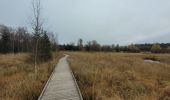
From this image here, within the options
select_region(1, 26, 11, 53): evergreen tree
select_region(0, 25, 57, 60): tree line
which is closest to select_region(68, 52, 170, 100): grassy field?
select_region(0, 25, 57, 60): tree line

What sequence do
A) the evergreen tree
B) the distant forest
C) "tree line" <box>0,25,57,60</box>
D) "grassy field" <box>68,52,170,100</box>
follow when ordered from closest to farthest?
"grassy field" <box>68,52,170,100</box>
"tree line" <box>0,25,57,60</box>
the distant forest
the evergreen tree

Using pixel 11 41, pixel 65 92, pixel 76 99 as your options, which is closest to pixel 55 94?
pixel 65 92

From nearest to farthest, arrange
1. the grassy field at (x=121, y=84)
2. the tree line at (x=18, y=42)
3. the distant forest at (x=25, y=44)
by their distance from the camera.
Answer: the grassy field at (x=121, y=84), the tree line at (x=18, y=42), the distant forest at (x=25, y=44)

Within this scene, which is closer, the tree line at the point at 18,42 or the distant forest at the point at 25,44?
the tree line at the point at 18,42

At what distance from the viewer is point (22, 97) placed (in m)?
8.03

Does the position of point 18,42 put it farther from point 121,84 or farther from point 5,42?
point 121,84

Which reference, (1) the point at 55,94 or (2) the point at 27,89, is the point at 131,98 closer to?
(1) the point at 55,94

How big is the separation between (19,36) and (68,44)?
29.6 meters

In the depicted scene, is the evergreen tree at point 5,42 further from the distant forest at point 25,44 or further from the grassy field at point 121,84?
the grassy field at point 121,84

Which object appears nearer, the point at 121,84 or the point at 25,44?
the point at 121,84

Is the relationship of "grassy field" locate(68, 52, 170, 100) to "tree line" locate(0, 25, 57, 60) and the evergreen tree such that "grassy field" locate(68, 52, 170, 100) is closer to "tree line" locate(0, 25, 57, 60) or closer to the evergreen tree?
"tree line" locate(0, 25, 57, 60)

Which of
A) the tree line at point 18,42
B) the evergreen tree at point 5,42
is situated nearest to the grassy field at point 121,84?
the tree line at point 18,42

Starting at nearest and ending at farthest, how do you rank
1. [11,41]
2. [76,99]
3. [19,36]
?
1. [76,99]
2. [11,41]
3. [19,36]

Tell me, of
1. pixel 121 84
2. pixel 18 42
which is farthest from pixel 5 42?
pixel 121 84
